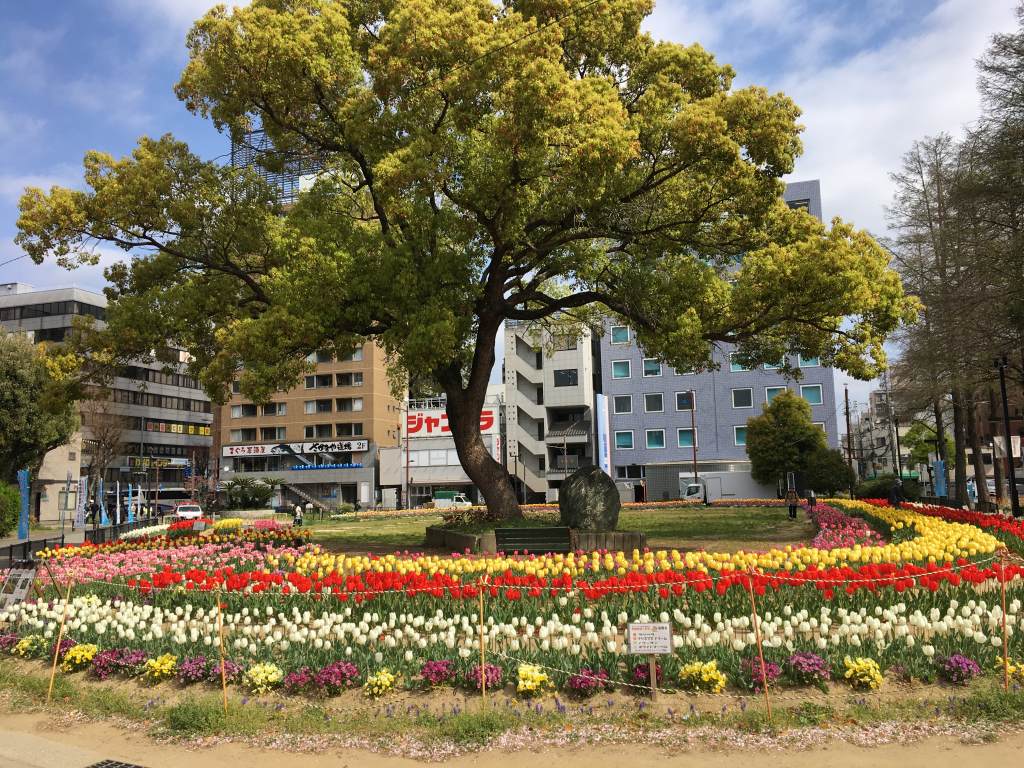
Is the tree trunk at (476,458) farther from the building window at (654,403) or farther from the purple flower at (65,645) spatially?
the building window at (654,403)

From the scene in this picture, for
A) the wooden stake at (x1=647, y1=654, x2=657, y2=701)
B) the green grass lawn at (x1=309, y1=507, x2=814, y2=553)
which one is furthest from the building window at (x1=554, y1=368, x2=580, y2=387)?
the wooden stake at (x1=647, y1=654, x2=657, y2=701)

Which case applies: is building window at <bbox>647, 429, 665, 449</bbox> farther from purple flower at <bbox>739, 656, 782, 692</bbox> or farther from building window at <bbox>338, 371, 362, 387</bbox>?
purple flower at <bbox>739, 656, 782, 692</bbox>

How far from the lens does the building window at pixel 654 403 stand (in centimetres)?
5962

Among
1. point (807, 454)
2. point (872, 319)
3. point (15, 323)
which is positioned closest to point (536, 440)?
point (807, 454)

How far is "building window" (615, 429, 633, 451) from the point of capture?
197 feet

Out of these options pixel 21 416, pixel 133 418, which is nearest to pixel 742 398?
pixel 21 416

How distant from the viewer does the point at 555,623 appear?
799 cm

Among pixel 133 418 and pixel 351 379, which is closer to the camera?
pixel 351 379

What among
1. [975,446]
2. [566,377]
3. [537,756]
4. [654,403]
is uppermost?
[566,377]

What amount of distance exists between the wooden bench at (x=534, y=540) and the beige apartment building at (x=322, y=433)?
57.6m

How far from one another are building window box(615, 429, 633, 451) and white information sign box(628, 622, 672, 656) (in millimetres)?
54101

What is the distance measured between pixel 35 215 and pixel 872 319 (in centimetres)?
2007

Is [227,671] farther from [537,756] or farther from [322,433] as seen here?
[322,433]

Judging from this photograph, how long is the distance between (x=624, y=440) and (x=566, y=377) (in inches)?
266
